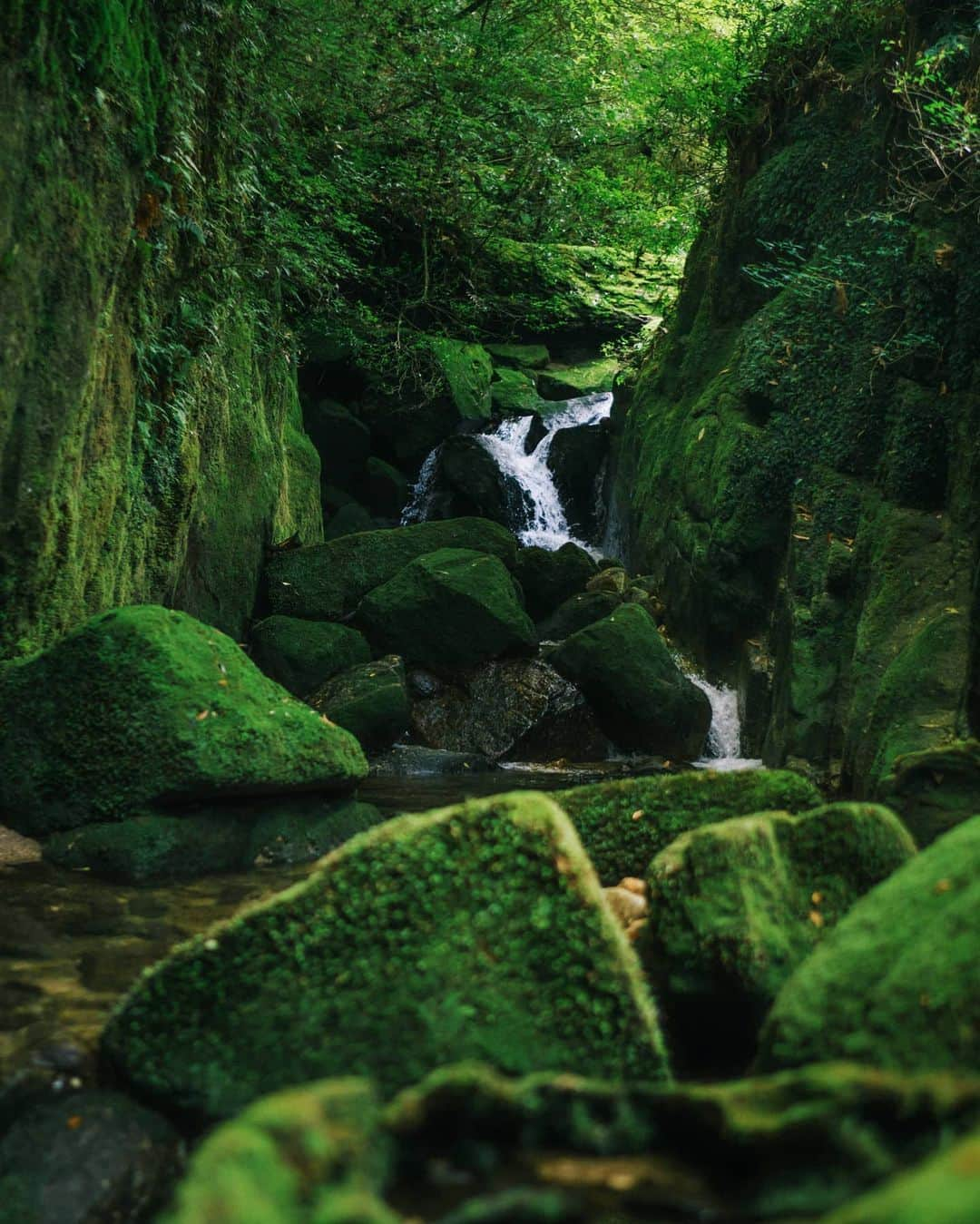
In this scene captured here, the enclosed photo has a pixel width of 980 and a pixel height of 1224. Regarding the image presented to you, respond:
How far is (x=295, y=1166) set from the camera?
144cm

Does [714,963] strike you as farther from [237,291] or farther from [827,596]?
[237,291]

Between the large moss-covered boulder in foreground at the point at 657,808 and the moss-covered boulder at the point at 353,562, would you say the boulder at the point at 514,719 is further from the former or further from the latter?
the large moss-covered boulder in foreground at the point at 657,808

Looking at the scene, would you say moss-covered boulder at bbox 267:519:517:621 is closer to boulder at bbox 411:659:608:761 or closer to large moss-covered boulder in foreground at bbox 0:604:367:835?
boulder at bbox 411:659:608:761

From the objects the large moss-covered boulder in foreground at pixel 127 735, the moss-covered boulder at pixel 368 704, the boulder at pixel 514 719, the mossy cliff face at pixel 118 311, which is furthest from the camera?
the boulder at pixel 514 719

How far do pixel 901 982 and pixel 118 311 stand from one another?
663 centimetres

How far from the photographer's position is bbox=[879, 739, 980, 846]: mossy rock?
4.97m

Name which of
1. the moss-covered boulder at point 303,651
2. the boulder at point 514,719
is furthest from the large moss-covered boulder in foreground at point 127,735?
the boulder at point 514,719

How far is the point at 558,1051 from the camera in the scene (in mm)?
2578

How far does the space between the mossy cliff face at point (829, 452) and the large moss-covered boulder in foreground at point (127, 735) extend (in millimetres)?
4012

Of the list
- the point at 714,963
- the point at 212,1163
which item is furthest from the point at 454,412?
the point at 212,1163

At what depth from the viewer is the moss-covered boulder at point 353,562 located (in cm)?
1229

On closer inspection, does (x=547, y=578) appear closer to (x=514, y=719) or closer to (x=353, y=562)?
(x=353, y=562)

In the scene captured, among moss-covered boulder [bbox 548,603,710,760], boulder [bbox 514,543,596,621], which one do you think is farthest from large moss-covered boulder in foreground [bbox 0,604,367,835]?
boulder [bbox 514,543,596,621]

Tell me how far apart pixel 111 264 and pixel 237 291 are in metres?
3.96
